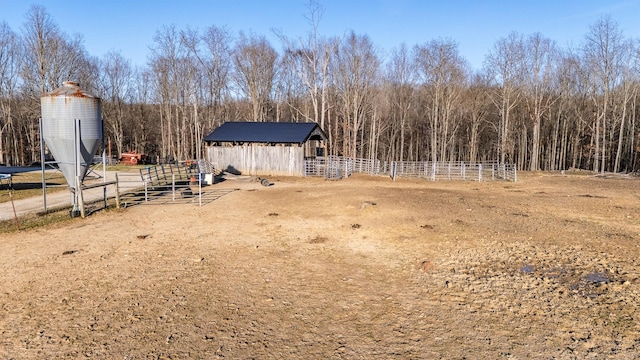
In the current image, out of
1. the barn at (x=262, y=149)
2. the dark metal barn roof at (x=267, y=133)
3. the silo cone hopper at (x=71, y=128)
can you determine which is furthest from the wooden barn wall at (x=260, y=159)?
the silo cone hopper at (x=71, y=128)

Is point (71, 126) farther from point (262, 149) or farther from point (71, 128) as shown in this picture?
point (262, 149)

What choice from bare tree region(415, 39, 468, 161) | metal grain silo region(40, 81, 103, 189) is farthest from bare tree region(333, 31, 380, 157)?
metal grain silo region(40, 81, 103, 189)

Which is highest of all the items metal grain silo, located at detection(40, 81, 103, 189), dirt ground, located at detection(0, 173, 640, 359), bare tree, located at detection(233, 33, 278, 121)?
bare tree, located at detection(233, 33, 278, 121)

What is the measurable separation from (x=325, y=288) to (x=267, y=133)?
24365 mm

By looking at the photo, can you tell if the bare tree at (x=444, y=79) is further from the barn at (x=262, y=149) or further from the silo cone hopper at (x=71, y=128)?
the silo cone hopper at (x=71, y=128)

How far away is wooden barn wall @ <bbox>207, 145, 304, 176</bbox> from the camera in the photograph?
93.2ft

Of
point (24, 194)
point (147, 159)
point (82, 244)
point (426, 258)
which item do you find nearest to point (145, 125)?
point (147, 159)

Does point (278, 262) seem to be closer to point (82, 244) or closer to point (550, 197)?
point (82, 244)

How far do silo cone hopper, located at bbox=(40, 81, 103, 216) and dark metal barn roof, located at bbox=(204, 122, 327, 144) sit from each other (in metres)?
16.1

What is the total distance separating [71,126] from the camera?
1251 centimetres

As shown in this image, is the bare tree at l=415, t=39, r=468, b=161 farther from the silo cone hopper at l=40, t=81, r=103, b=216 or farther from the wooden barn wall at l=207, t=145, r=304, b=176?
the silo cone hopper at l=40, t=81, r=103, b=216

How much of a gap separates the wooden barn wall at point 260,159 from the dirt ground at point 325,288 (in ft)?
54.7

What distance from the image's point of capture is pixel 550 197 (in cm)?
1636

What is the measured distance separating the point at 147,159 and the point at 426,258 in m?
44.5
